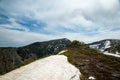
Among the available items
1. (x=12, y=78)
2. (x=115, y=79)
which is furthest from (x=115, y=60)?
(x=12, y=78)

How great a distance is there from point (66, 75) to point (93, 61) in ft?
51.3

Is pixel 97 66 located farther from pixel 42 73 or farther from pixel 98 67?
pixel 42 73

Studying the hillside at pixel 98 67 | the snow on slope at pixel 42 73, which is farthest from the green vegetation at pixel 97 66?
the snow on slope at pixel 42 73

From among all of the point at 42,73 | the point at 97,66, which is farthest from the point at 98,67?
the point at 42,73

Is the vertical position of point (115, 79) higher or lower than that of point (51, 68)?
lower

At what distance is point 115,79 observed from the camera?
36.4 metres

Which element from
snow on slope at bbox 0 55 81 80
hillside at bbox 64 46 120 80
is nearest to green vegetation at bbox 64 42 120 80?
hillside at bbox 64 46 120 80

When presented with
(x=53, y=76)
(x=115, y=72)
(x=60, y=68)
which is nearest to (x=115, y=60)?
(x=115, y=72)

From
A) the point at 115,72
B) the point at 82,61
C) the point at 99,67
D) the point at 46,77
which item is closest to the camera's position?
the point at 46,77

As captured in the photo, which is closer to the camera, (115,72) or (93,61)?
(115,72)

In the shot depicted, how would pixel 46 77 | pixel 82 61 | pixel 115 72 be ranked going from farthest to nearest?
pixel 82 61 → pixel 115 72 → pixel 46 77

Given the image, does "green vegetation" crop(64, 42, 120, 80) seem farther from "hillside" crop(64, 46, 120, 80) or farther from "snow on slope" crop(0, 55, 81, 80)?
"snow on slope" crop(0, 55, 81, 80)

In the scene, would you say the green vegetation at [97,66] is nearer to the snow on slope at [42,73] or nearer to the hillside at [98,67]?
the hillside at [98,67]

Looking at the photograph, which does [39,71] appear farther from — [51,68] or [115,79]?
[115,79]
